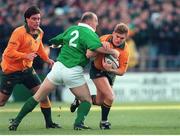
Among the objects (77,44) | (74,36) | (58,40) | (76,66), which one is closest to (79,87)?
(76,66)

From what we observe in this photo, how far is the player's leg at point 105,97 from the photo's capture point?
15.0m

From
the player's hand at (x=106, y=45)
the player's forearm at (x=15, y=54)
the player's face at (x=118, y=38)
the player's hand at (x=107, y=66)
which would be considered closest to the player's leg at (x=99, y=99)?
the player's hand at (x=107, y=66)

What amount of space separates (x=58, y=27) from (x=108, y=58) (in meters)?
13.0

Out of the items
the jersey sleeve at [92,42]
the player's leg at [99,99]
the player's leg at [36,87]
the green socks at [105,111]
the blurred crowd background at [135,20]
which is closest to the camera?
the jersey sleeve at [92,42]

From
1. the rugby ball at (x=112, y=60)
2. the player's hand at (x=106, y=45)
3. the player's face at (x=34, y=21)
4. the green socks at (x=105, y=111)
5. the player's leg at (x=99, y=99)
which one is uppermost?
the player's face at (x=34, y=21)

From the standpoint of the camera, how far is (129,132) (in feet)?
45.4

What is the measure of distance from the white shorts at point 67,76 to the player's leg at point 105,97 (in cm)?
106

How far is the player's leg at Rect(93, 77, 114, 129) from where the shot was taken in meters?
15.0

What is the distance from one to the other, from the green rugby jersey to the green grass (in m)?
1.32

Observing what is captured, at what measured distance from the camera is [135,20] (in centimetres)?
2914

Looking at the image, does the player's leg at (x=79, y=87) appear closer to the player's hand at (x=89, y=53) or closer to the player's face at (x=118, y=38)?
the player's hand at (x=89, y=53)

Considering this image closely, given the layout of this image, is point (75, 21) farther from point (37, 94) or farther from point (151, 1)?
point (37, 94)

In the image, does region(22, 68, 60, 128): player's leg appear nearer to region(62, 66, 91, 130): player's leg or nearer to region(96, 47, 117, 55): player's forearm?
region(62, 66, 91, 130): player's leg

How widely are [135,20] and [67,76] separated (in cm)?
1538
